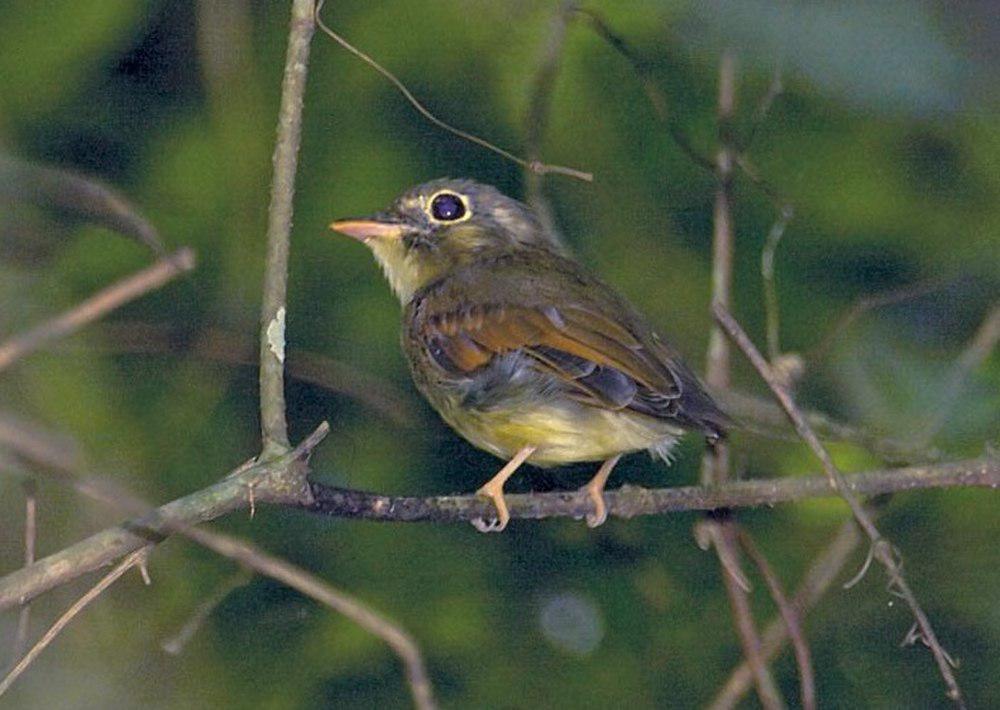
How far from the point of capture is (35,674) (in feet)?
13.0

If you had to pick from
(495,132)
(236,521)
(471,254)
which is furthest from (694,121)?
(236,521)

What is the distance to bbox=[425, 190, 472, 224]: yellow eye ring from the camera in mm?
4160

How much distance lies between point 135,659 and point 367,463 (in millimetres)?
770

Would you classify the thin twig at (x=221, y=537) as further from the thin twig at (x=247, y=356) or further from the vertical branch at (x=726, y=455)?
the thin twig at (x=247, y=356)

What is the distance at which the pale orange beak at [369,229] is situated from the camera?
13.0ft

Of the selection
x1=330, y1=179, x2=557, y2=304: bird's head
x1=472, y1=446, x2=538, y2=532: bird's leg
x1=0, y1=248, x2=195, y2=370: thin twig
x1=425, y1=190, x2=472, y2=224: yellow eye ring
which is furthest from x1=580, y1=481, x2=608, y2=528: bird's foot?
x1=0, y1=248, x2=195, y2=370: thin twig

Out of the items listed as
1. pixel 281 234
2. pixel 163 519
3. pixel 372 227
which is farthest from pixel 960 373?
pixel 163 519

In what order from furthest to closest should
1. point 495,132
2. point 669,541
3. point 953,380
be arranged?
point 495,132
point 669,541
point 953,380

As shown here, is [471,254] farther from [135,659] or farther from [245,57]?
[135,659]

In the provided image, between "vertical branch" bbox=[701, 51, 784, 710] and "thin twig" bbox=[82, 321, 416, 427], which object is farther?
"thin twig" bbox=[82, 321, 416, 427]

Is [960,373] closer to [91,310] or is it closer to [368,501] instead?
[368,501]

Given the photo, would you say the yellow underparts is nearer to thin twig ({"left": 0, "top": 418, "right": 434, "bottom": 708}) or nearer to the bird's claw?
the bird's claw

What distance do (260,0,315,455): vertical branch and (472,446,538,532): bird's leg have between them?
0.57 meters

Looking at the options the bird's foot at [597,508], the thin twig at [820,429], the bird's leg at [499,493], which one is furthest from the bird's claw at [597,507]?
the thin twig at [820,429]
